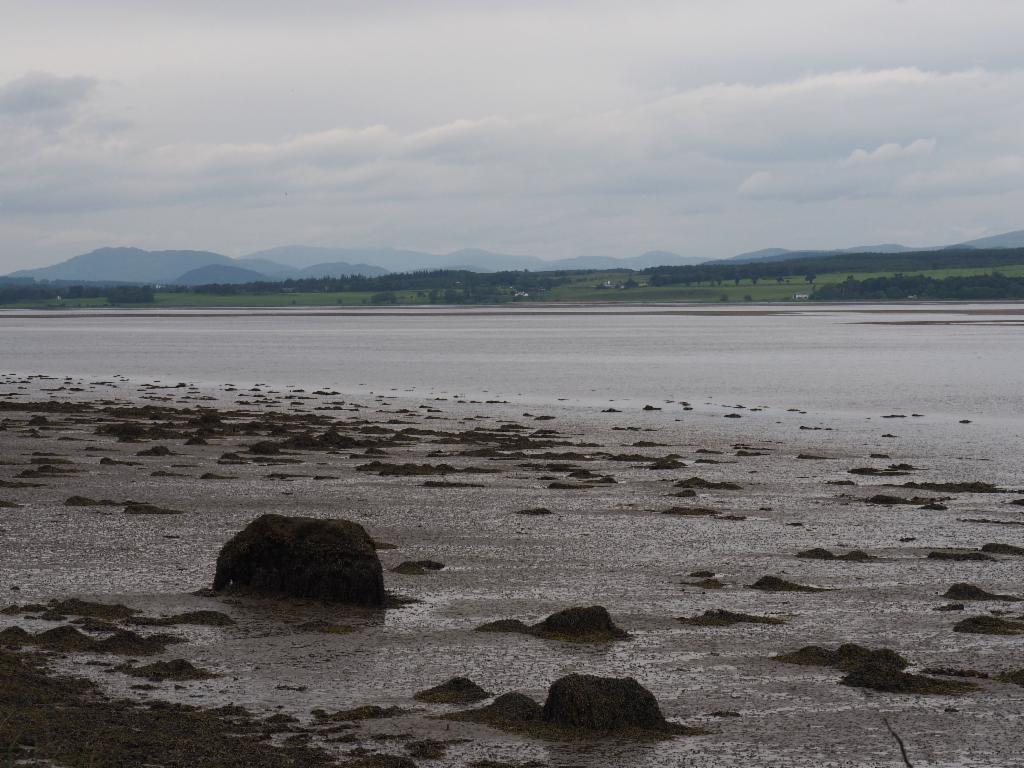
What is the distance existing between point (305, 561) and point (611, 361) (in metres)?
75.7

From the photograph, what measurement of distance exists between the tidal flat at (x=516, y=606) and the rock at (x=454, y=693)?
0.04 meters

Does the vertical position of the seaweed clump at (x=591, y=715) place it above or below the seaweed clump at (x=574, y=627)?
above

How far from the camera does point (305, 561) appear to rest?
1761 cm

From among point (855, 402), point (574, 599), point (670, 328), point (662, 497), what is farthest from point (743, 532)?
point (670, 328)

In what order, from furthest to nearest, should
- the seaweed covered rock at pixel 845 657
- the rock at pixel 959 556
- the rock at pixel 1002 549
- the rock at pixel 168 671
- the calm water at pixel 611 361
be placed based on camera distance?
1. the calm water at pixel 611 361
2. the rock at pixel 1002 549
3. the rock at pixel 959 556
4. the seaweed covered rock at pixel 845 657
5. the rock at pixel 168 671

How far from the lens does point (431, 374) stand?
79.9m

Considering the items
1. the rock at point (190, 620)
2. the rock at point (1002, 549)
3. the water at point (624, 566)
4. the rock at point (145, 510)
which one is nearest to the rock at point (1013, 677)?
the water at point (624, 566)

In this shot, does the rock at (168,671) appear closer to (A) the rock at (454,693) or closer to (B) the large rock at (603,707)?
(A) the rock at (454,693)

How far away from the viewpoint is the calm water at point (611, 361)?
63406 millimetres

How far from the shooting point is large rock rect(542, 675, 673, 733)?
1188 cm

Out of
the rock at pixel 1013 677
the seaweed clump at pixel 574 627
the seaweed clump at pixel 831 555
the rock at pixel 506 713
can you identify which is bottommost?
the seaweed clump at pixel 831 555

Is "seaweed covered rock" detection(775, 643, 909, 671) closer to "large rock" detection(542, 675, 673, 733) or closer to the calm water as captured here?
"large rock" detection(542, 675, 673, 733)

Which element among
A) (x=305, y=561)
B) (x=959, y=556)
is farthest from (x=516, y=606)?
(x=959, y=556)

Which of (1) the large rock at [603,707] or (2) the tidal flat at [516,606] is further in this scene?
(1) the large rock at [603,707]
